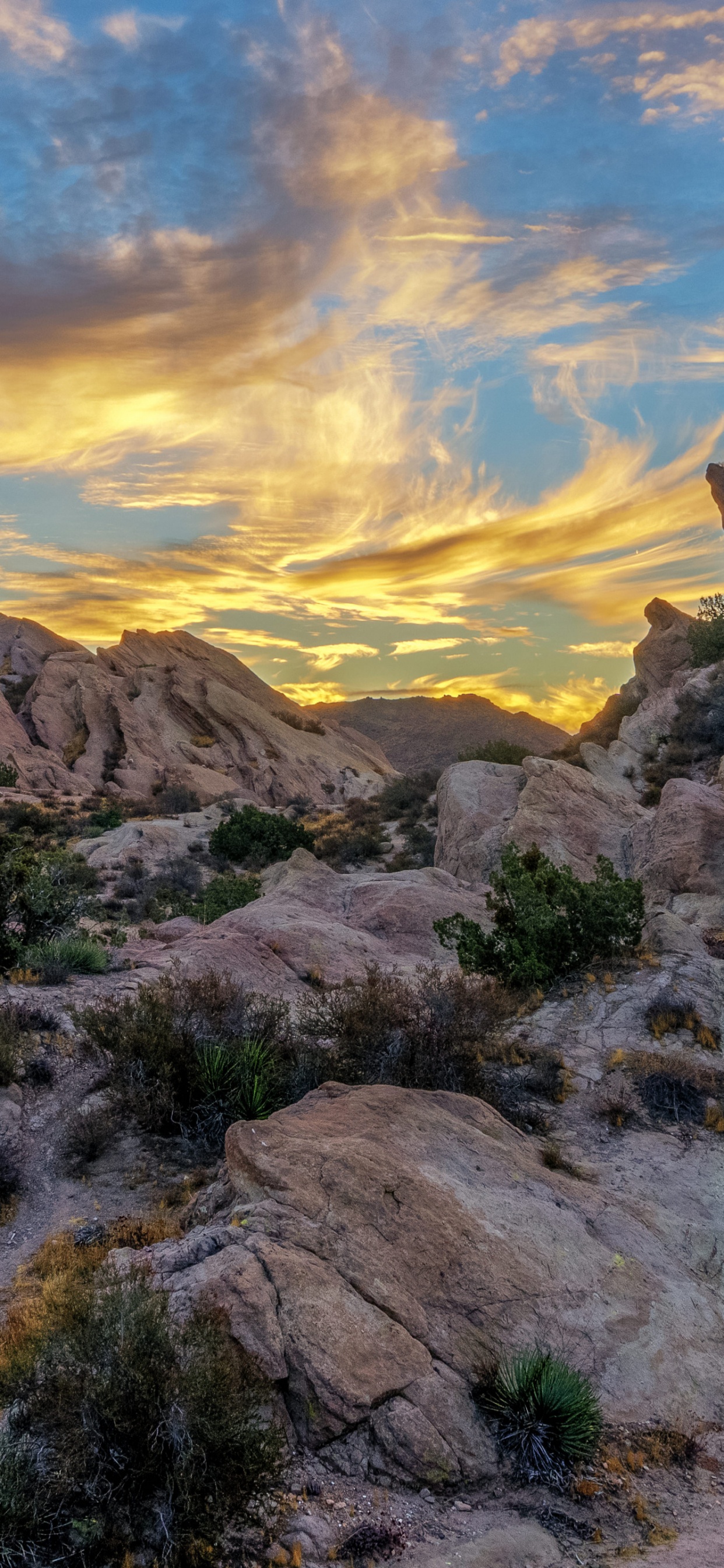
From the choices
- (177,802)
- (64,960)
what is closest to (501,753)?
(177,802)

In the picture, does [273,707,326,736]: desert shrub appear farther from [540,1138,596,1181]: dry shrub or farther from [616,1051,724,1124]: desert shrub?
[540,1138,596,1181]: dry shrub

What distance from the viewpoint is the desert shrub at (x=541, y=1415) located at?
4637mm

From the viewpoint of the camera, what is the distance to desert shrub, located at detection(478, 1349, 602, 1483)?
4637 millimetres

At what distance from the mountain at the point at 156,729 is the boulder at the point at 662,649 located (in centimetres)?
2194

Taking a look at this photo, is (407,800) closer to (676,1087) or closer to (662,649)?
(662,649)

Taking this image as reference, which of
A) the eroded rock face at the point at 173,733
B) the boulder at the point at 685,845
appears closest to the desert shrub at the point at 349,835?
the eroded rock face at the point at 173,733

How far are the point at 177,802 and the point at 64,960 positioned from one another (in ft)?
111

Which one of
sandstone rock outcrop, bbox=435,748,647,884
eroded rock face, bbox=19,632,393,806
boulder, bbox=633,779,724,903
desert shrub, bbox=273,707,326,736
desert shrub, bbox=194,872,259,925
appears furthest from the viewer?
desert shrub, bbox=273,707,326,736

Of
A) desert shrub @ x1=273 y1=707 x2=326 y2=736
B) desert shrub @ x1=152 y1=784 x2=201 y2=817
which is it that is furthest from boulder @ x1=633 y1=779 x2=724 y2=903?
desert shrub @ x1=273 y1=707 x2=326 y2=736

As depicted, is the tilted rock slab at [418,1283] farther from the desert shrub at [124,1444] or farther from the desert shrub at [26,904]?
the desert shrub at [26,904]

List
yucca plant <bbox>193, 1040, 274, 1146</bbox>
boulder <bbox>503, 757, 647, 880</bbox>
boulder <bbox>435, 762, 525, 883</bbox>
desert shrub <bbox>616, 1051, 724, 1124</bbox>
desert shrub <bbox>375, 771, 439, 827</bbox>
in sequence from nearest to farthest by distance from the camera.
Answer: yucca plant <bbox>193, 1040, 274, 1146</bbox>, desert shrub <bbox>616, 1051, 724, 1124</bbox>, boulder <bbox>503, 757, 647, 880</bbox>, boulder <bbox>435, 762, 525, 883</bbox>, desert shrub <bbox>375, 771, 439, 827</bbox>

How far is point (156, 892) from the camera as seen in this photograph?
24109mm

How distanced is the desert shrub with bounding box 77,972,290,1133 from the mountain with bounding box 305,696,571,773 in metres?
99.4

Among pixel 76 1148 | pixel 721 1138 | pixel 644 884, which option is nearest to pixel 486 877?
pixel 644 884
